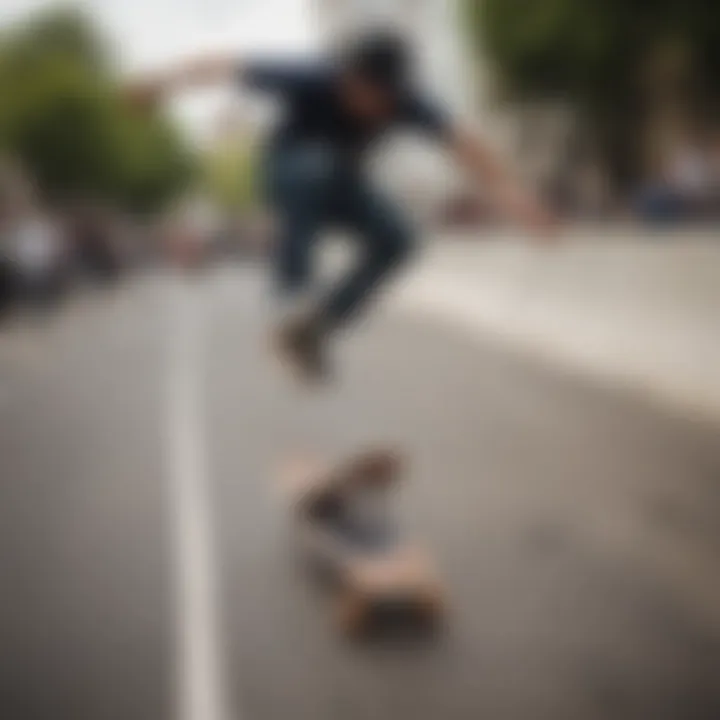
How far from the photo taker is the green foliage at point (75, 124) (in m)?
0.91

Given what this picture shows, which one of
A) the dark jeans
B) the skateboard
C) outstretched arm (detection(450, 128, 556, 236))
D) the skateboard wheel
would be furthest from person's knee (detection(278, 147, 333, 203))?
the skateboard wheel

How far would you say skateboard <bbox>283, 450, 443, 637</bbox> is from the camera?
105 centimetres

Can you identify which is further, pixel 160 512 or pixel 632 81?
pixel 160 512

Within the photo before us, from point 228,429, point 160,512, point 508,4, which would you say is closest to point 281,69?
point 508,4

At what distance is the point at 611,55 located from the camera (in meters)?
1.04

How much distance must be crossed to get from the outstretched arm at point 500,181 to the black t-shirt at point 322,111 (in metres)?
0.03

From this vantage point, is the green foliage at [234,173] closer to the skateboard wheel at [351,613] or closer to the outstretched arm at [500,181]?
the outstretched arm at [500,181]

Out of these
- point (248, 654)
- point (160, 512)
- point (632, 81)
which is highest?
point (632, 81)

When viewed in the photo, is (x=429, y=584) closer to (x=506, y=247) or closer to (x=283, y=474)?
(x=283, y=474)

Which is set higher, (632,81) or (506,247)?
(632,81)

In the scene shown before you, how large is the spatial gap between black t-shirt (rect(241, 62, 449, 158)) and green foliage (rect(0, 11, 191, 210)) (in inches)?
3.4

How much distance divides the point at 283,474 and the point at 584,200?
357mm

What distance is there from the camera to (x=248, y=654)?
3.54 feet

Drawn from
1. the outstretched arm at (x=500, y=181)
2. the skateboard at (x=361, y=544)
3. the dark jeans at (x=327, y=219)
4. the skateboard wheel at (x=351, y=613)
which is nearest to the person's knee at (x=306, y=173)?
the dark jeans at (x=327, y=219)
